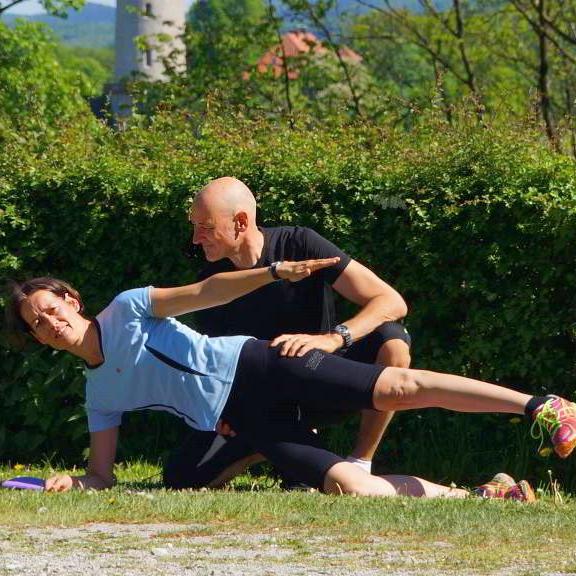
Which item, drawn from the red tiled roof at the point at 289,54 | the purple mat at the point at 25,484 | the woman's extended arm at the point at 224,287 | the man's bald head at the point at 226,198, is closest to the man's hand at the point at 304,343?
the woman's extended arm at the point at 224,287

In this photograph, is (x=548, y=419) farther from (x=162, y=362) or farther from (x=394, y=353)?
(x=162, y=362)

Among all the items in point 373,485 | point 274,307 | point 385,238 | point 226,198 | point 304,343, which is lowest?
point 373,485

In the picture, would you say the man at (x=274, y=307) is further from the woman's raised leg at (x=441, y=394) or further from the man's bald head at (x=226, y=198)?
the woman's raised leg at (x=441, y=394)

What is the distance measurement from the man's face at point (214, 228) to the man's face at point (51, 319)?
0.75m

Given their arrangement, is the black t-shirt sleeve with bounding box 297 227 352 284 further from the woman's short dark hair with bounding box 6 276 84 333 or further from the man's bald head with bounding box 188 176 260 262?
the woman's short dark hair with bounding box 6 276 84 333

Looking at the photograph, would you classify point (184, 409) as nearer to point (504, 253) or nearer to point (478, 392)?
point (478, 392)

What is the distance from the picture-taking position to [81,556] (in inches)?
179

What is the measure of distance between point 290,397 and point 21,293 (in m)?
1.38

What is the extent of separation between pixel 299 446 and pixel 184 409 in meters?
0.57

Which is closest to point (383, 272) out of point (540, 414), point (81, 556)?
point (540, 414)

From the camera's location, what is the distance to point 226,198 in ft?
20.8

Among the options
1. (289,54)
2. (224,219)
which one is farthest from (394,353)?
(289,54)

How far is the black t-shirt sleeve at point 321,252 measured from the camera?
20.8 feet

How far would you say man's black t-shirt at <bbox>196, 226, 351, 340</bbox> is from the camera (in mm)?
6465
